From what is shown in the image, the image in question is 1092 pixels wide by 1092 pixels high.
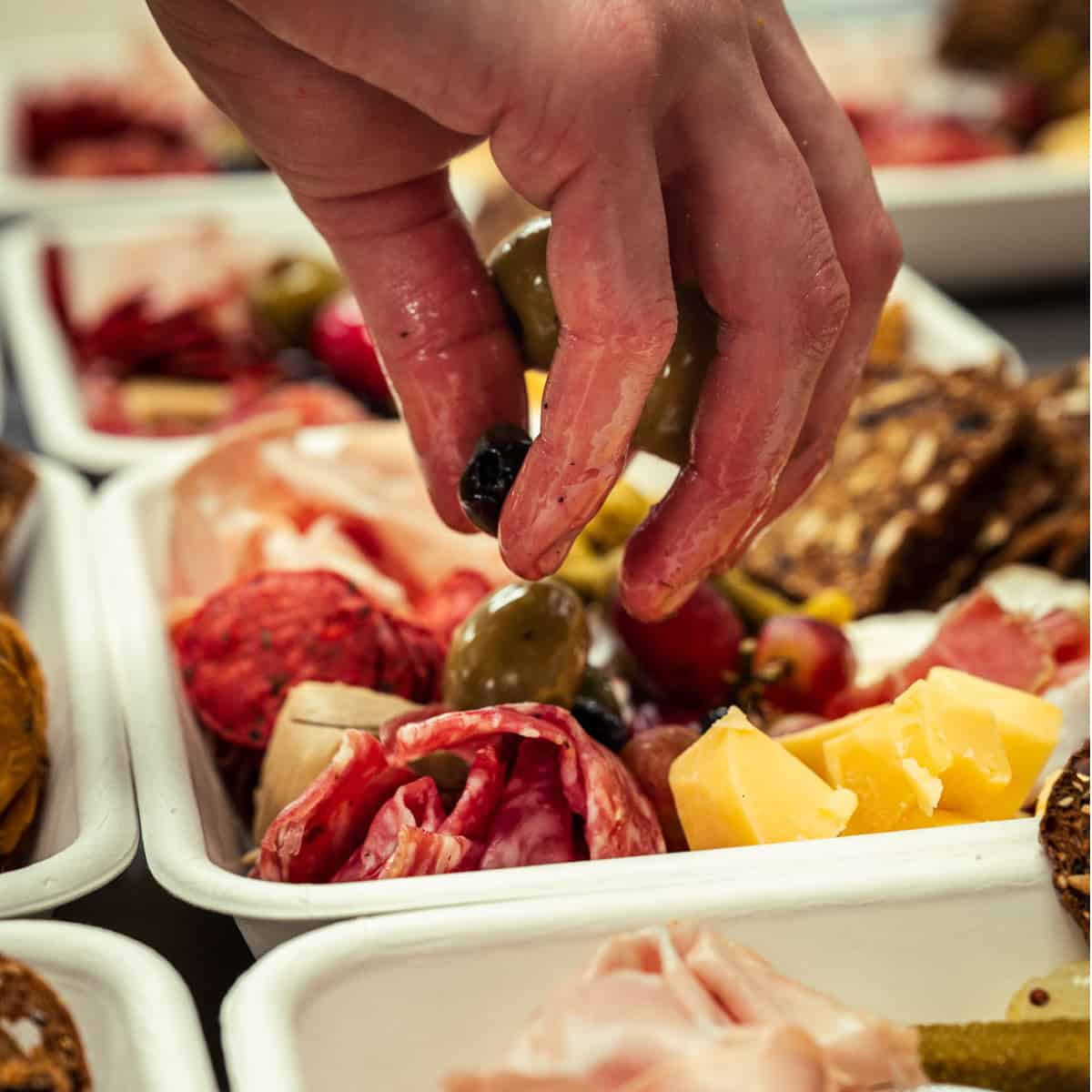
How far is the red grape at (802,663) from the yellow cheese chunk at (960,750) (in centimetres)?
16

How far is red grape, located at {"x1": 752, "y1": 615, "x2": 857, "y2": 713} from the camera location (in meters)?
0.88

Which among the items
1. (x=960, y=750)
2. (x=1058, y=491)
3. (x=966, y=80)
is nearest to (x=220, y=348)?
(x=1058, y=491)

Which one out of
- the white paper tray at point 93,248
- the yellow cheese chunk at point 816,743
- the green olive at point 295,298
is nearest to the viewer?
the yellow cheese chunk at point 816,743

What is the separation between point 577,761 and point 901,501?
52 centimetres

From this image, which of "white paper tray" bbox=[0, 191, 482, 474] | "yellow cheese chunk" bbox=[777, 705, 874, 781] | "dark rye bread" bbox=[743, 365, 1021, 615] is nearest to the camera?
"yellow cheese chunk" bbox=[777, 705, 874, 781]

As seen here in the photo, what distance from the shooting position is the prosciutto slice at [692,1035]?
488mm

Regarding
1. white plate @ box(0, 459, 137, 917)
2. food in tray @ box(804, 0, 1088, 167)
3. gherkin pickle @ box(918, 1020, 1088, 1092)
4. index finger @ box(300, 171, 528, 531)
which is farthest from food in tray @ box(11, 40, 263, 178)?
gherkin pickle @ box(918, 1020, 1088, 1092)

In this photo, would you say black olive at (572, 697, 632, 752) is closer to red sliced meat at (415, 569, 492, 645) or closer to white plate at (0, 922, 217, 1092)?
red sliced meat at (415, 569, 492, 645)

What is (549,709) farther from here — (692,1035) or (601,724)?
(692,1035)

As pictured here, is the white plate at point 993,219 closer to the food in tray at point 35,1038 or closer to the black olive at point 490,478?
the black olive at point 490,478

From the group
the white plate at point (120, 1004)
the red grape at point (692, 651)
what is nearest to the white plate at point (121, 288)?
the red grape at point (692, 651)

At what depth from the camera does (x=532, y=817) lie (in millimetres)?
687

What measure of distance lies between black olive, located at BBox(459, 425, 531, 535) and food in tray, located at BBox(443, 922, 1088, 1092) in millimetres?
199

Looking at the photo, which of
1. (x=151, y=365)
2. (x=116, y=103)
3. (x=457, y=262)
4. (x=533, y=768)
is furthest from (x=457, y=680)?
(x=116, y=103)
